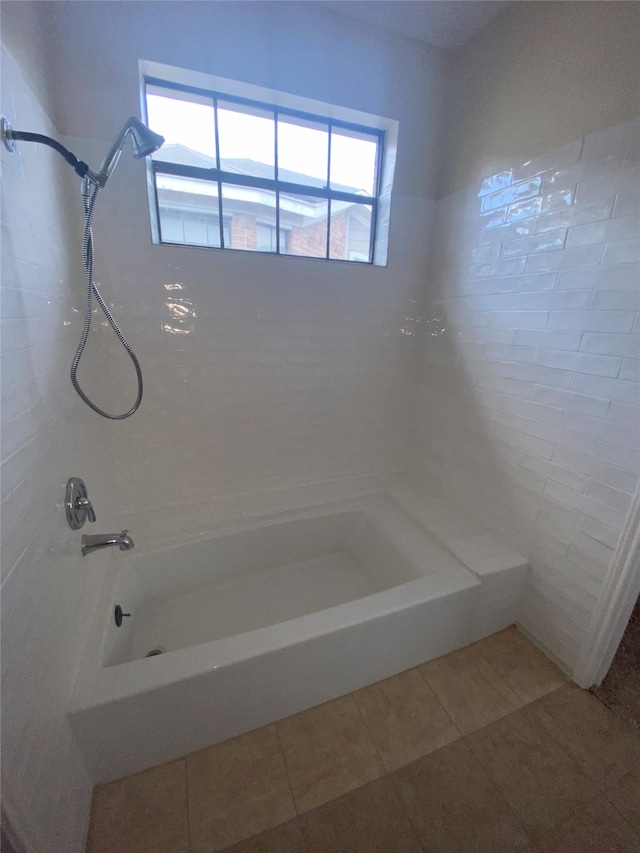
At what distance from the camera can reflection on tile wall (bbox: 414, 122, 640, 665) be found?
3.79 ft

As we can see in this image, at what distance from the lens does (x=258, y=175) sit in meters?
1.67

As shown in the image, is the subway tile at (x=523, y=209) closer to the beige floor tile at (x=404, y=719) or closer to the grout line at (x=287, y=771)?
the beige floor tile at (x=404, y=719)

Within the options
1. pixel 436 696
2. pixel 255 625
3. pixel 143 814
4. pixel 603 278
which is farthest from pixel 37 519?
pixel 603 278

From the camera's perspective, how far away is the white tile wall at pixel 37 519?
2.40ft

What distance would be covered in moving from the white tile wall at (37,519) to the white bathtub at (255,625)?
0.12 meters

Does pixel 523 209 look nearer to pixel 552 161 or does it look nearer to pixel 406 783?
pixel 552 161

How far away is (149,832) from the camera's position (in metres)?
0.97

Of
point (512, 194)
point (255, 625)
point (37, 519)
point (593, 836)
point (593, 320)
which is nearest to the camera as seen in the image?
point (37, 519)

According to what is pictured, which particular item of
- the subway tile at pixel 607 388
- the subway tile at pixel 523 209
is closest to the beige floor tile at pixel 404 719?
the subway tile at pixel 607 388

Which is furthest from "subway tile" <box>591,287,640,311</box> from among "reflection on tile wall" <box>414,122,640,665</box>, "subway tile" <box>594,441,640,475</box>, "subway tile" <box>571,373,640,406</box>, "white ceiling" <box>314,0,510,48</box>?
"white ceiling" <box>314,0,510,48</box>

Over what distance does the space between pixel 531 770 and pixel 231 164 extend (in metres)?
2.64

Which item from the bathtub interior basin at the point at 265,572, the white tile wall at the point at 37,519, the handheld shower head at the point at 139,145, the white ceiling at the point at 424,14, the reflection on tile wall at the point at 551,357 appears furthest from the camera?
the bathtub interior basin at the point at 265,572

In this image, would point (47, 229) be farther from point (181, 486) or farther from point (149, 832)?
point (149, 832)

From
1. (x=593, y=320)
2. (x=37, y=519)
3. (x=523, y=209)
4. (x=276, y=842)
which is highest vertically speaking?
(x=523, y=209)
